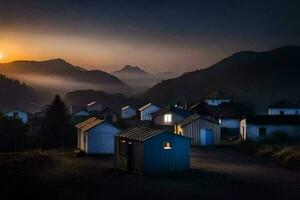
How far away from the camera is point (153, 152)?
1261 inches

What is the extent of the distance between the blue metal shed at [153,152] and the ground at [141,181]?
0.92m

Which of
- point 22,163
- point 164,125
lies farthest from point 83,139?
point 164,125

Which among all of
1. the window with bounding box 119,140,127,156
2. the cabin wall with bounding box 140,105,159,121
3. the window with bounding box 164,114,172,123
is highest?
the cabin wall with bounding box 140,105,159,121

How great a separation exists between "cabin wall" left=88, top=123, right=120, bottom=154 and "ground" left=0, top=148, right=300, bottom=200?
5743mm

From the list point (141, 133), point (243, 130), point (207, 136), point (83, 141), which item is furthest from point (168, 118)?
point (141, 133)

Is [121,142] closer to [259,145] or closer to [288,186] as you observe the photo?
[288,186]

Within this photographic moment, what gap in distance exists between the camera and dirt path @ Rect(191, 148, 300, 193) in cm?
2866

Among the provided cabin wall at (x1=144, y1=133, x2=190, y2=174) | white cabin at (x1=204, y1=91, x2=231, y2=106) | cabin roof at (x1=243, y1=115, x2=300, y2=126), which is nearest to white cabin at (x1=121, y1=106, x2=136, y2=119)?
white cabin at (x1=204, y1=91, x2=231, y2=106)

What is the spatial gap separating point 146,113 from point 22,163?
59.9 m

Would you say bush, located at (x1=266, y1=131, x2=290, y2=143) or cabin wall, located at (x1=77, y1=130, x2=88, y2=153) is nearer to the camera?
cabin wall, located at (x1=77, y1=130, x2=88, y2=153)

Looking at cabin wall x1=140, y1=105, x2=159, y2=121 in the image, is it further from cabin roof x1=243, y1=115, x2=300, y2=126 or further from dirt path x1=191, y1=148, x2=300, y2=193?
dirt path x1=191, y1=148, x2=300, y2=193

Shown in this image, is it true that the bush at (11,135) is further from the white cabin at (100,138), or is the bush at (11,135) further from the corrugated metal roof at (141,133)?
the corrugated metal roof at (141,133)

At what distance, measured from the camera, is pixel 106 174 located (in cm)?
3225

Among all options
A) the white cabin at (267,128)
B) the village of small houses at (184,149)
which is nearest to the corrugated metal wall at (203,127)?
the village of small houses at (184,149)
